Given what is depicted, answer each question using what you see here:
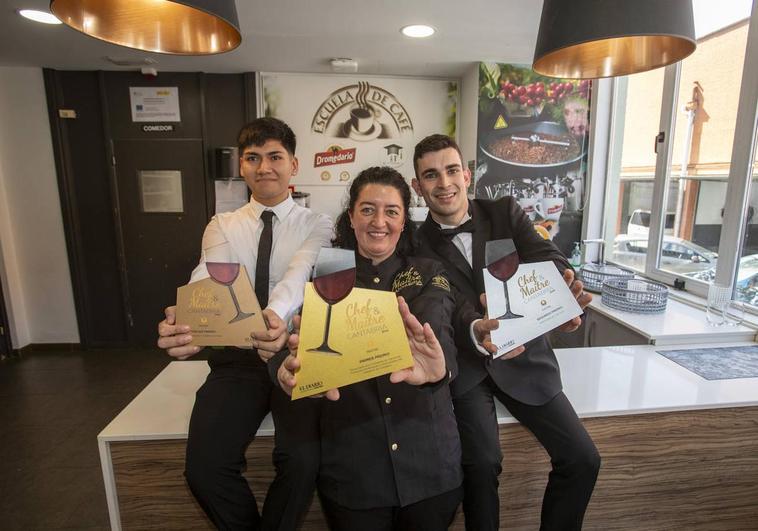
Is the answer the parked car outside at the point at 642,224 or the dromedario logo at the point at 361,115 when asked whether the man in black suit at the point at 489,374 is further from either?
the dromedario logo at the point at 361,115

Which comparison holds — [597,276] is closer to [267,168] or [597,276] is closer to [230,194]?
[267,168]

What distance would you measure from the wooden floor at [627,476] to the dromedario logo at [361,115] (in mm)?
2928

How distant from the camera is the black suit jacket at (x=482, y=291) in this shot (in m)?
1.46

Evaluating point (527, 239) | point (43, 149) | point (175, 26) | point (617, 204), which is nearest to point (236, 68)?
point (43, 149)

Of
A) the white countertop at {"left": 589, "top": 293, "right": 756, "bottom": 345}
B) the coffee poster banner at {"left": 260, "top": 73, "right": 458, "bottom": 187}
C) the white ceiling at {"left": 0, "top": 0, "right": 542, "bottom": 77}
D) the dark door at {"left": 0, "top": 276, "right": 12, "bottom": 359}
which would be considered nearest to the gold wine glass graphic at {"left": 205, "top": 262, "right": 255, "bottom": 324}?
the white ceiling at {"left": 0, "top": 0, "right": 542, "bottom": 77}

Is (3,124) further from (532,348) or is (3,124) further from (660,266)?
(660,266)

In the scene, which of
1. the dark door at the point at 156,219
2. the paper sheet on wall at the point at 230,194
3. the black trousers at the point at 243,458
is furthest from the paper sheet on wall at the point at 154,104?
the black trousers at the point at 243,458

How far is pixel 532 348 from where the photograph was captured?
1.52 m

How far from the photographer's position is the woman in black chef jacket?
118 cm

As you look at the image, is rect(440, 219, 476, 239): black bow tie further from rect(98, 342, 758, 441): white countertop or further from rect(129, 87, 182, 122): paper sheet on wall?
rect(129, 87, 182, 122): paper sheet on wall

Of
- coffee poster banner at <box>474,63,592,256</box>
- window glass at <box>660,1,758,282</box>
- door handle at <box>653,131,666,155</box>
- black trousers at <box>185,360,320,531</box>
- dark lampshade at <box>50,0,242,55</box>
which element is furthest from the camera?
coffee poster banner at <box>474,63,592,256</box>

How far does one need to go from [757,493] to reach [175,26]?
258 cm

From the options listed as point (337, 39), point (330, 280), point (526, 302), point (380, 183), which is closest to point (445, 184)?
point (380, 183)

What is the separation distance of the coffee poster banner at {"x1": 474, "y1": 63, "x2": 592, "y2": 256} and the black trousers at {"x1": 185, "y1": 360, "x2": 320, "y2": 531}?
258cm
